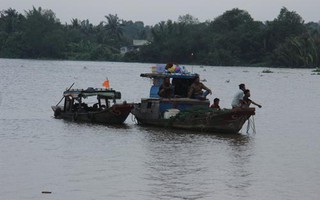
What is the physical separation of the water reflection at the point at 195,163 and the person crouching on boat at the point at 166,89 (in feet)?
4.05

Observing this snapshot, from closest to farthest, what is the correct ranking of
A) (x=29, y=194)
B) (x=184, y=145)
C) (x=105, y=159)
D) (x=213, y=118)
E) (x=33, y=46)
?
1. (x=29, y=194)
2. (x=105, y=159)
3. (x=184, y=145)
4. (x=213, y=118)
5. (x=33, y=46)

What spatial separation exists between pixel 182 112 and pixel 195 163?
264 inches

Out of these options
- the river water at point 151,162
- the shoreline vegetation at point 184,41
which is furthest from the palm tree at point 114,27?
the river water at point 151,162

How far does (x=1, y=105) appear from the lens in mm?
39438

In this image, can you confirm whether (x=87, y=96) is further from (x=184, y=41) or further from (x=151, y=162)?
(x=184, y=41)

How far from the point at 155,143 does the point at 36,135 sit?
4.29 meters

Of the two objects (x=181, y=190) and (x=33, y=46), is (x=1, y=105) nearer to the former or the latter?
(x=181, y=190)

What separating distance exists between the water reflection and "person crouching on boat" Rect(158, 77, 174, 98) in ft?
4.05

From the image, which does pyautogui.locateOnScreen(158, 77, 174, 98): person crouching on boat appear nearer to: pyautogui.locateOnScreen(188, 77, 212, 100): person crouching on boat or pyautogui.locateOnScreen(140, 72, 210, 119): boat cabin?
pyautogui.locateOnScreen(140, 72, 210, 119): boat cabin

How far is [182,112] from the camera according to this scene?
26266 millimetres

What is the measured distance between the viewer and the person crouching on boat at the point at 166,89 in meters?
27.3

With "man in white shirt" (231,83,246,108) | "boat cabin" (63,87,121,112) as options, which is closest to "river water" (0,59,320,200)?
"boat cabin" (63,87,121,112)

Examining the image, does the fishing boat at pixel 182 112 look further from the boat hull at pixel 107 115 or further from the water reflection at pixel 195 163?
the boat hull at pixel 107 115

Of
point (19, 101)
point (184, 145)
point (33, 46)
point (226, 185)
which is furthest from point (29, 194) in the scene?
point (33, 46)
